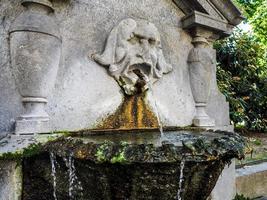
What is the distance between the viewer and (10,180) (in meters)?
2.13

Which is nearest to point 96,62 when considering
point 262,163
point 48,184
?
point 48,184

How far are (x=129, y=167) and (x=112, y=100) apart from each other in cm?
123

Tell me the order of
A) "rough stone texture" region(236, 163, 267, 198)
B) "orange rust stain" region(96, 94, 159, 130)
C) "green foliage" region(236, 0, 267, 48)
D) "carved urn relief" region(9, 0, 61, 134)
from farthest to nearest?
"green foliage" region(236, 0, 267, 48) → "rough stone texture" region(236, 163, 267, 198) → "orange rust stain" region(96, 94, 159, 130) → "carved urn relief" region(9, 0, 61, 134)

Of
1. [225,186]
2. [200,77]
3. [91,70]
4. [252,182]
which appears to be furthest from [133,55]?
[252,182]

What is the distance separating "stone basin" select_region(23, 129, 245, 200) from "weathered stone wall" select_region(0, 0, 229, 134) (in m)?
0.48

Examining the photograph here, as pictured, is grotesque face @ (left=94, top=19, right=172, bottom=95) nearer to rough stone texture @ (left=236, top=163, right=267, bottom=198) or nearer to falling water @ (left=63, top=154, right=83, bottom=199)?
falling water @ (left=63, top=154, right=83, bottom=199)

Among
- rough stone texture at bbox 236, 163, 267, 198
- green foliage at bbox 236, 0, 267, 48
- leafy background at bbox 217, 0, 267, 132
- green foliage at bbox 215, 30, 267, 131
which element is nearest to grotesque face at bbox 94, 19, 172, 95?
rough stone texture at bbox 236, 163, 267, 198

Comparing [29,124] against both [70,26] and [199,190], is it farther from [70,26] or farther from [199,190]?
[199,190]

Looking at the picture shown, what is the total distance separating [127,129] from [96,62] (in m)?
0.79

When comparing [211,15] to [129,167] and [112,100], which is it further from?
[129,167]

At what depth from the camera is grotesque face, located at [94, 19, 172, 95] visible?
2.89 m

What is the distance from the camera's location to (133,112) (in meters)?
3.02

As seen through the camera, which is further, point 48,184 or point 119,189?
point 48,184

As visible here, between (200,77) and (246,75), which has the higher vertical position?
(246,75)
